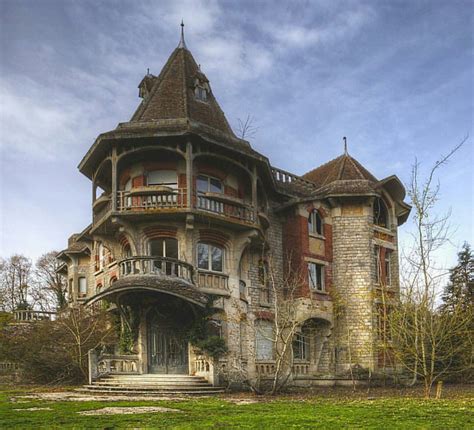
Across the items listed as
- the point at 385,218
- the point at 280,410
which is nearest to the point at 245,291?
the point at 385,218

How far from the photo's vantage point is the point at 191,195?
874 inches

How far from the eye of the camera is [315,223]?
29.5 m

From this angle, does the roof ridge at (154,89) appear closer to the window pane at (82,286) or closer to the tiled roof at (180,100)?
the tiled roof at (180,100)

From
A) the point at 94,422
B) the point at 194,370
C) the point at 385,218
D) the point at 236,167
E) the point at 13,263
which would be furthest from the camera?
the point at 13,263

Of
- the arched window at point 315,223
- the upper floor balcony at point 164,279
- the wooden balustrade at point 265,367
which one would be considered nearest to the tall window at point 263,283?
the wooden balustrade at point 265,367

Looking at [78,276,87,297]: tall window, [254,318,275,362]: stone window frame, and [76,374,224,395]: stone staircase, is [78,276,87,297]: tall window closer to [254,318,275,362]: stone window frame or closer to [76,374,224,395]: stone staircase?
[254,318,275,362]: stone window frame

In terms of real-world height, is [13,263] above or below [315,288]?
above

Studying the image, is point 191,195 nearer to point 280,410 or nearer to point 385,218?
point 280,410

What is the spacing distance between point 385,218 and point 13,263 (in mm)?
37201

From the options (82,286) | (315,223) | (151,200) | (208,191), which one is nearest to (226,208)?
(208,191)

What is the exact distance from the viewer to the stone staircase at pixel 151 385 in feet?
60.6

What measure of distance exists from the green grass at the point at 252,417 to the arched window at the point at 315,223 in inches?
604

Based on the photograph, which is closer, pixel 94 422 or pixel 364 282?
pixel 94 422

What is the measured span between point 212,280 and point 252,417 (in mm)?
12588
